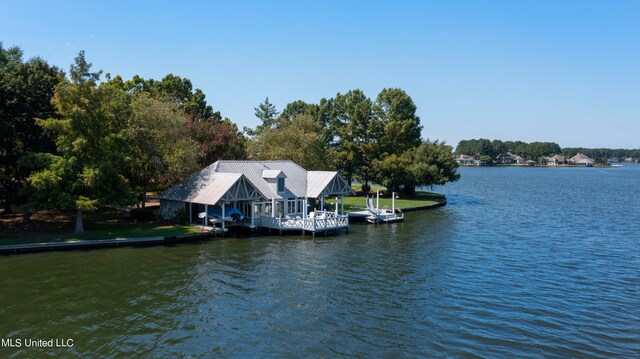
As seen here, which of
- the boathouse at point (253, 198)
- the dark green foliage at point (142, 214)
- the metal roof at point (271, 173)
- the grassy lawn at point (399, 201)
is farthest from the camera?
the grassy lawn at point (399, 201)

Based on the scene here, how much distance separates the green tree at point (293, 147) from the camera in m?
57.2

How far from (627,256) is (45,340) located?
37.0 metres

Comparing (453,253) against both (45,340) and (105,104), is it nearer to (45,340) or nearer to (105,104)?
(45,340)

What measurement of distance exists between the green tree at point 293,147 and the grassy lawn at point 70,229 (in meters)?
21.4

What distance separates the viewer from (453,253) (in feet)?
108

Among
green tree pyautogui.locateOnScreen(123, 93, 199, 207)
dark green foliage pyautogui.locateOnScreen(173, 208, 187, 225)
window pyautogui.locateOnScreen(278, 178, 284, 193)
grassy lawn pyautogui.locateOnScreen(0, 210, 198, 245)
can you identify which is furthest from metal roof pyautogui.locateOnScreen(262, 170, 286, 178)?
grassy lawn pyautogui.locateOnScreen(0, 210, 198, 245)

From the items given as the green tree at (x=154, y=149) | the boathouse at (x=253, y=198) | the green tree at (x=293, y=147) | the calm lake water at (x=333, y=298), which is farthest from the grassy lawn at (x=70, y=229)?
the green tree at (x=293, y=147)

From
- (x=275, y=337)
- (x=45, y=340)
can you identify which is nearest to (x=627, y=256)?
(x=275, y=337)

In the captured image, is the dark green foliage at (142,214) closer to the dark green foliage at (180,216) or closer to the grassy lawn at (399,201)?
the dark green foliage at (180,216)

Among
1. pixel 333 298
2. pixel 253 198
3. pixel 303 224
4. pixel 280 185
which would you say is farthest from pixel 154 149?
pixel 333 298

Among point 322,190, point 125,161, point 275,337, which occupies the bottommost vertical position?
point 275,337

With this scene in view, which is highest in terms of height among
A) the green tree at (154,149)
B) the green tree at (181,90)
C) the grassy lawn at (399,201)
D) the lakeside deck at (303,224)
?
the green tree at (181,90)

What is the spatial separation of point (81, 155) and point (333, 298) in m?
23.4

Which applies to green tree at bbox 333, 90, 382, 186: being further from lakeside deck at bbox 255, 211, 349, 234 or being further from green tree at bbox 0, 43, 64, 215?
green tree at bbox 0, 43, 64, 215
